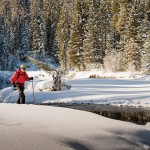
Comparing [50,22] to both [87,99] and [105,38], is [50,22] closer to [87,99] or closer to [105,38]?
[105,38]

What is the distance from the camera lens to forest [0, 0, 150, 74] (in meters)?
45.0

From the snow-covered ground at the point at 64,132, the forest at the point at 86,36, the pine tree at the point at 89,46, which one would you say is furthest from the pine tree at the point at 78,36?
the snow-covered ground at the point at 64,132

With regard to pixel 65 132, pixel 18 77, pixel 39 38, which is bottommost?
pixel 65 132

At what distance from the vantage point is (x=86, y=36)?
55.2 meters

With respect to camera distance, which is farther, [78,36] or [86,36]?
[78,36]

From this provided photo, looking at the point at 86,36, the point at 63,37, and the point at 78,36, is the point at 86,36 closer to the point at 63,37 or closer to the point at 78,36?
the point at 78,36

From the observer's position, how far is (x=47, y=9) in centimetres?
8738

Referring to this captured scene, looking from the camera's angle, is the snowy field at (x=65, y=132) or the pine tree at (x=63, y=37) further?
the pine tree at (x=63, y=37)

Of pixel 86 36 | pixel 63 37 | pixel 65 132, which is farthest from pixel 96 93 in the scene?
pixel 63 37

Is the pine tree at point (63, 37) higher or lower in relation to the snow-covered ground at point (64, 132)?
higher

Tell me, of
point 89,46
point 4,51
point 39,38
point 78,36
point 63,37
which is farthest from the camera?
point 39,38

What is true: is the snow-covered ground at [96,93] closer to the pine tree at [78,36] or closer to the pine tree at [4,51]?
Result: the pine tree at [78,36]

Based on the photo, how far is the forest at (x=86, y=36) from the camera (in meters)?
45.0

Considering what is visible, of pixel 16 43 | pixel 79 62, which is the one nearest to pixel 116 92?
pixel 79 62
